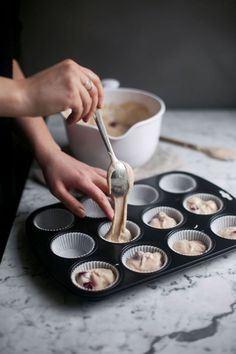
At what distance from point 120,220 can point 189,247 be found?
5.4 inches

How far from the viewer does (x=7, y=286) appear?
79 cm

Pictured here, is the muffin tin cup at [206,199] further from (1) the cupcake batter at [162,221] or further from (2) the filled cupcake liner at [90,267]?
(2) the filled cupcake liner at [90,267]

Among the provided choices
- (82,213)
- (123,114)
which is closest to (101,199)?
(82,213)

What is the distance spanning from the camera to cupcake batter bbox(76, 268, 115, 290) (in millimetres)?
772

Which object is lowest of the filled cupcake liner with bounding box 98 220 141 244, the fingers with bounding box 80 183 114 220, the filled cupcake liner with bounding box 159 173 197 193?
the filled cupcake liner with bounding box 159 173 197 193

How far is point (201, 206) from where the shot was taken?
0.98m

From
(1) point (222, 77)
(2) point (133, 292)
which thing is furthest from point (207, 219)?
(1) point (222, 77)

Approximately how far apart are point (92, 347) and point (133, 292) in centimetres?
13

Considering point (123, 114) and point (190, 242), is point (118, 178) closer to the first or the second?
point (190, 242)

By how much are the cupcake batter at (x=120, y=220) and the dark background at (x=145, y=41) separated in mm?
663

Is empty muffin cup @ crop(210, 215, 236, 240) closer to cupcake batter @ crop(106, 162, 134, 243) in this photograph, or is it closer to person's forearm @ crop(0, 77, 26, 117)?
cupcake batter @ crop(106, 162, 134, 243)

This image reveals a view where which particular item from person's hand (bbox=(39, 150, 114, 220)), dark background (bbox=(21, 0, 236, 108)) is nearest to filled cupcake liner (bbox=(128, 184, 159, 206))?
person's hand (bbox=(39, 150, 114, 220))

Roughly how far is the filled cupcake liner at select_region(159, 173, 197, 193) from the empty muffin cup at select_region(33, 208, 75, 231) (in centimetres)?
25

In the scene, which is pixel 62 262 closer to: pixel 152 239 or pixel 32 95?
pixel 152 239
